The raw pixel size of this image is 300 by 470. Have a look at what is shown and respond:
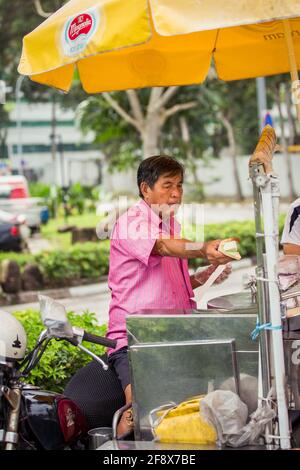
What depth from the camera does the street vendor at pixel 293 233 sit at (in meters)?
4.47

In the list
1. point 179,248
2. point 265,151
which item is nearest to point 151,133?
point 179,248

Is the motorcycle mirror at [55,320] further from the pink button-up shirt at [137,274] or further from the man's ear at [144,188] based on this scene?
the man's ear at [144,188]

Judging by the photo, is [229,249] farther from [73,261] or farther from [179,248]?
[73,261]

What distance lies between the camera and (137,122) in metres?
16.9

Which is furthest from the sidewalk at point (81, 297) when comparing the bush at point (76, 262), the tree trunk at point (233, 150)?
the tree trunk at point (233, 150)

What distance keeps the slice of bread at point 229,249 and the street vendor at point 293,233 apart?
4.80 feet

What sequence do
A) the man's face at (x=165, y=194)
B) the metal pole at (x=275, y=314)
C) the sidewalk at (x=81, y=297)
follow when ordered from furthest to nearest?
the sidewalk at (x=81, y=297)
the man's face at (x=165, y=194)
the metal pole at (x=275, y=314)

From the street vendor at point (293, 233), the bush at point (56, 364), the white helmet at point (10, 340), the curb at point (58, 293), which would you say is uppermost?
the street vendor at point (293, 233)

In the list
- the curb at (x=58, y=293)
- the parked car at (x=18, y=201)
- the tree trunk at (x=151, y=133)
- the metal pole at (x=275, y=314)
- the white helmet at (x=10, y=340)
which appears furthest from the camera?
the parked car at (x=18, y=201)

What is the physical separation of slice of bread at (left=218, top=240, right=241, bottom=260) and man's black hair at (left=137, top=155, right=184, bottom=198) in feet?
2.33

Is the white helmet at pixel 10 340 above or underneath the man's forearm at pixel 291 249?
underneath

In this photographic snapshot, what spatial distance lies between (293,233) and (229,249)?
155 cm

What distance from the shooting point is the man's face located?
3645 millimetres

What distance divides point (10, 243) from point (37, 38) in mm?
15488
